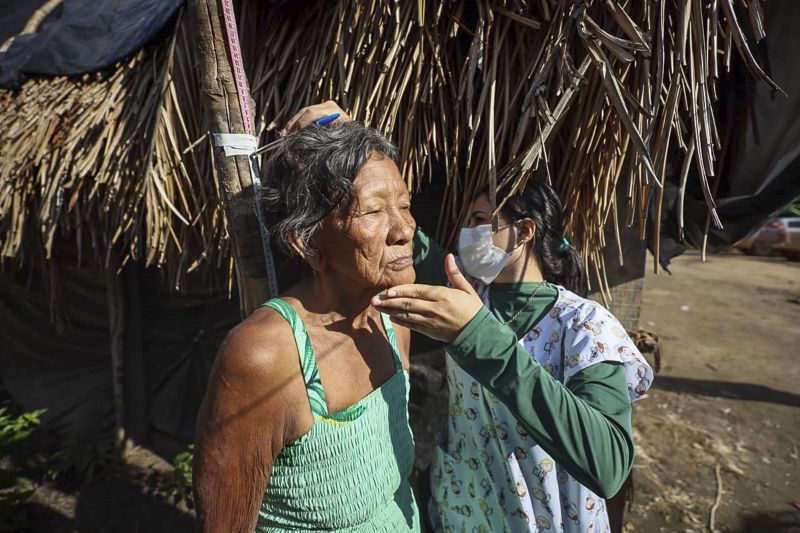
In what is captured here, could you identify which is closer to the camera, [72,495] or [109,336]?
[72,495]

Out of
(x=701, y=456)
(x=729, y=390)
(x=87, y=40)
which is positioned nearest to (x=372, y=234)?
(x=87, y=40)

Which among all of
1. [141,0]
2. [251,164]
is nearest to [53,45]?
[141,0]

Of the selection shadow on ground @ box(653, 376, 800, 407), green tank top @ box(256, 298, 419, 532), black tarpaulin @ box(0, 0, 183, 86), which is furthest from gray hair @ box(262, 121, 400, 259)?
shadow on ground @ box(653, 376, 800, 407)

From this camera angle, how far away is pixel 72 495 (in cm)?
334

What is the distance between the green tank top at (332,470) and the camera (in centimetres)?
129

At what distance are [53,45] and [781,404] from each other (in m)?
6.73

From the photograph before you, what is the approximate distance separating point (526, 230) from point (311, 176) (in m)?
0.80

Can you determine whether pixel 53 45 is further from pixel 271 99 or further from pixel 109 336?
pixel 109 336

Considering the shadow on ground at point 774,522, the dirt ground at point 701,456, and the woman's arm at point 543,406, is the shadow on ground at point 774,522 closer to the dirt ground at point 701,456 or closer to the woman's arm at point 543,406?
the dirt ground at point 701,456

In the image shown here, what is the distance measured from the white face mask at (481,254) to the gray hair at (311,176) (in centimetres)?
51

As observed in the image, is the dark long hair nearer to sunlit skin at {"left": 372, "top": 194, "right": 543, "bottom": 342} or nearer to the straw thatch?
the straw thatch

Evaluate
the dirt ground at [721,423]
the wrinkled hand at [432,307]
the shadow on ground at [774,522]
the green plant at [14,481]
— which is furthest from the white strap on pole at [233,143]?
the shadow on ground at [774,522]

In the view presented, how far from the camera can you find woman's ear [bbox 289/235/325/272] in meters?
1.33

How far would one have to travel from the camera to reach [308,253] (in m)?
1.35
